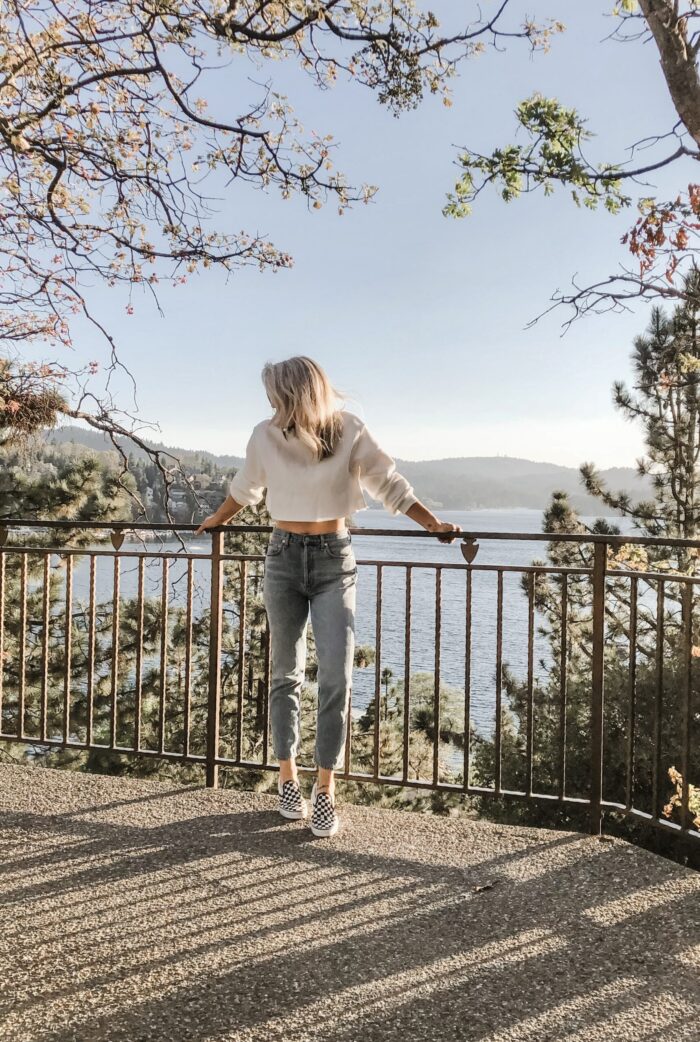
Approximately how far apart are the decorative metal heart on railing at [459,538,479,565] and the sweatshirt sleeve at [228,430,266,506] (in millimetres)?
779

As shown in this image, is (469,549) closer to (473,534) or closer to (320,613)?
(473,534)

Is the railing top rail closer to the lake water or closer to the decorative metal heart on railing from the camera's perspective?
the decorative metal heart on railing

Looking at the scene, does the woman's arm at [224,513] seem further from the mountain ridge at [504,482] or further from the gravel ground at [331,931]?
the mountain ridge at [504,482]

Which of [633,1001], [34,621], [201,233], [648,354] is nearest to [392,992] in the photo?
[633,1001]

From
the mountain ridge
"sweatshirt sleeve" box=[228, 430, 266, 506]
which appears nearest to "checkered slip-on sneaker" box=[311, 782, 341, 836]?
"sweatshirt sleeve" box=[228, 430, 266, 506]

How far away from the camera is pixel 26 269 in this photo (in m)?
6.10

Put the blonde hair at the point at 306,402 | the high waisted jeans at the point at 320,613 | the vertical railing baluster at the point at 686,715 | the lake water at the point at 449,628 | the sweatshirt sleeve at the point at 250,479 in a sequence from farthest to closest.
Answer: the lake water at the point at 449,628 < the sweatshirt sleeve at the point at 250,479 < the high waisted jeans at the point at 320,613 < the blonde hair at the point at 306,402 < the vertical railing baluster at the point at 686,715

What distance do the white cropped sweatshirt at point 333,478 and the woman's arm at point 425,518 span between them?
24mm

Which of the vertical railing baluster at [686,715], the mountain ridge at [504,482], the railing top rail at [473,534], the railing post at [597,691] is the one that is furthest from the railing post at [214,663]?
the mountain ridge at [504,482]

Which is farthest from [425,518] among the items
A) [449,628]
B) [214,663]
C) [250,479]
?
[449,628]

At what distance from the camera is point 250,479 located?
2820mm

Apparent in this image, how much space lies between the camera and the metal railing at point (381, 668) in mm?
2854

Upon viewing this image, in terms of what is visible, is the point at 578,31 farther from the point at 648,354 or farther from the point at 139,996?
the point at 648,354

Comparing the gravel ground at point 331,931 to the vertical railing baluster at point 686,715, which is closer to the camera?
the gravel ground at point 331,931
